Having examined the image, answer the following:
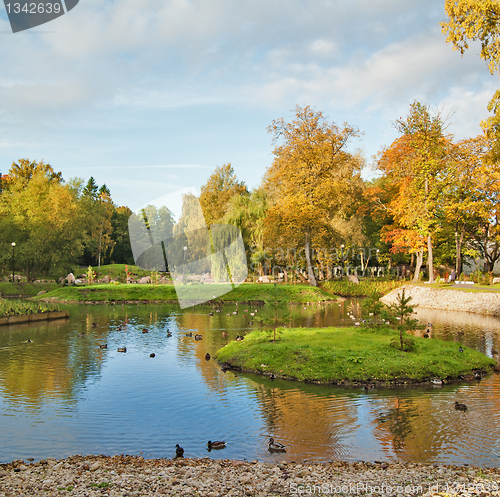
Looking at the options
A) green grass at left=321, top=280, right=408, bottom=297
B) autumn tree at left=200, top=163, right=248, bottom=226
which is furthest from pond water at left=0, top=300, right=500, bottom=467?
autumn tree at left=200, top=163, right=248, bottom=226

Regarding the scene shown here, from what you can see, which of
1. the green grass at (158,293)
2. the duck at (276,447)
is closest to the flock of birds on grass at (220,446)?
the duck at (276,447)

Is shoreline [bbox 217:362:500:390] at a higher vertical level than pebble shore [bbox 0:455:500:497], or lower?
lower

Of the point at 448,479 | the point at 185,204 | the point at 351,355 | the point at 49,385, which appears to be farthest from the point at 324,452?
the point at 185,204

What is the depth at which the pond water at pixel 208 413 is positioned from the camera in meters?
8.37

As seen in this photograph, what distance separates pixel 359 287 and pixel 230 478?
41.0 m

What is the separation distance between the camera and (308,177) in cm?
4200

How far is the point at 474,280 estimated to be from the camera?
40125 mm

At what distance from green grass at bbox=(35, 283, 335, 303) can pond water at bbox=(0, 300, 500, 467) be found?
21749 millimetres

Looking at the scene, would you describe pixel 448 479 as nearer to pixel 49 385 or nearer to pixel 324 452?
pixel 324 452

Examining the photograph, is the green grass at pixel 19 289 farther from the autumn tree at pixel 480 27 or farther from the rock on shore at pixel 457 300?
the autumn tree at pixel 480 27

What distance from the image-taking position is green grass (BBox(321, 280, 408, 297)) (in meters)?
44.9

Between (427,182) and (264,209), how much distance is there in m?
16.9

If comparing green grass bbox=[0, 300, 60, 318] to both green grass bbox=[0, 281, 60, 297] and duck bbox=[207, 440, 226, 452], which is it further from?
duck bbox=[207, 440, 226, 452]

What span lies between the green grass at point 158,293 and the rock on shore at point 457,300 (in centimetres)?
731
